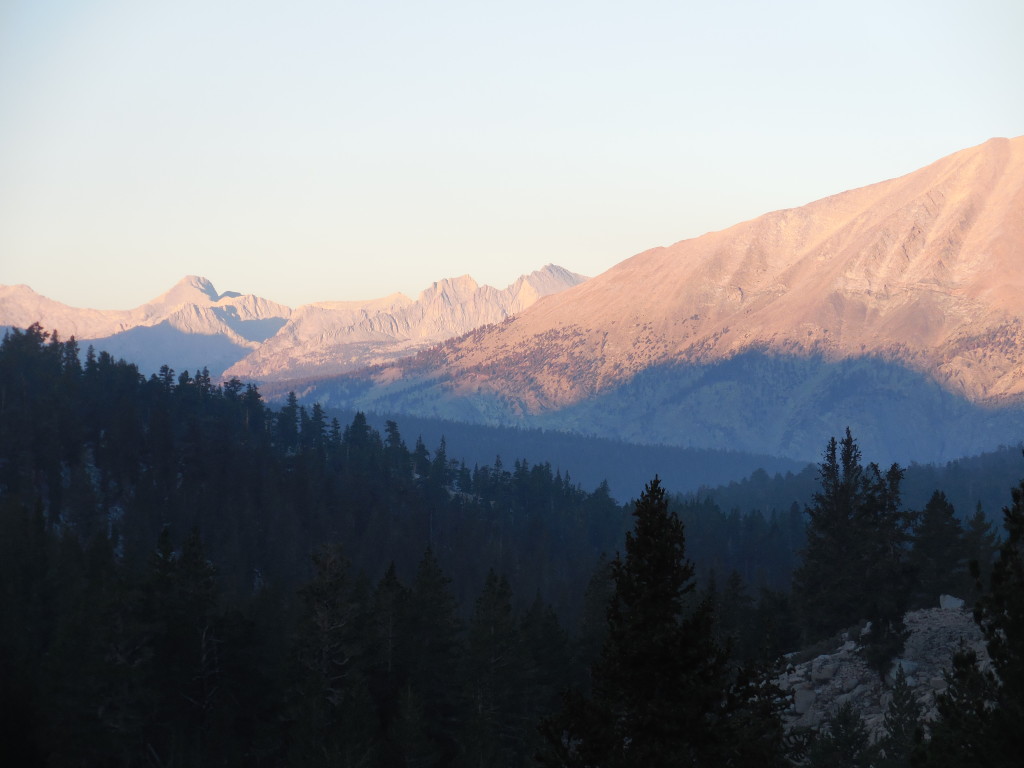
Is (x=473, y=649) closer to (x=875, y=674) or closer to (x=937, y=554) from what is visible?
(x=875, y=674)

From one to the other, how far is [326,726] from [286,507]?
8607 centimetres

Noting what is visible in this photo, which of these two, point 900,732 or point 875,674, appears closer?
point 900,732

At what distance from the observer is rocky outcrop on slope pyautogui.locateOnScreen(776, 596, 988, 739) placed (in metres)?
51.5

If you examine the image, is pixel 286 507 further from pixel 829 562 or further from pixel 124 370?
pixel 829 562

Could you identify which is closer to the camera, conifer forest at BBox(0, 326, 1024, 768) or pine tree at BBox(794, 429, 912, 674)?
conifer forest at BBox(0, 326, 1024, 768)

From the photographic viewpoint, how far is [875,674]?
54844mm

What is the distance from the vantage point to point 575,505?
19938cm

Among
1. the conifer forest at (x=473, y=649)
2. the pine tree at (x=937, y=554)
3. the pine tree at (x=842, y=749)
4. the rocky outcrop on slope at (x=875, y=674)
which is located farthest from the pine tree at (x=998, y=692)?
the pine tree at (x=937, y=554)

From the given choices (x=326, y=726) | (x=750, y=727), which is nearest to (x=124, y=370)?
(x=326, y=726)

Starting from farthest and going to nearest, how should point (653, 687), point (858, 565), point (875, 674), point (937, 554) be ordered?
point (937, 554) < point (858, 565) < point (875, 674) < point (653, 687)

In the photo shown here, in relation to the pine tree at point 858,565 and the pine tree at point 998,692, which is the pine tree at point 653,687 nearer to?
the pine tree at point 998,692

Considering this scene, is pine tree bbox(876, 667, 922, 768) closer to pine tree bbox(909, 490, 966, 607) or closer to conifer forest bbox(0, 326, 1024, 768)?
conifer forest bbox(0, 326, 1024, 768)

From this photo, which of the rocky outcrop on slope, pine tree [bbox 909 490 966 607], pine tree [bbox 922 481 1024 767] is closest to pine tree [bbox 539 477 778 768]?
pine tree [bbox 922 481 1024 767]

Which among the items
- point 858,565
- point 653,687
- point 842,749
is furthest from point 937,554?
point 653,687
